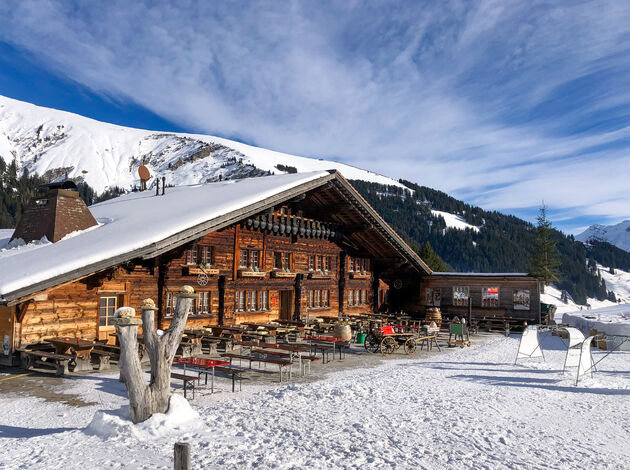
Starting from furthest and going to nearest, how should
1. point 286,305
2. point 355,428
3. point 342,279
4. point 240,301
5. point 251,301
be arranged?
1. point 342,279
2. point 286,305
3. point 251,301
4. point 240,301
5. point 355,428

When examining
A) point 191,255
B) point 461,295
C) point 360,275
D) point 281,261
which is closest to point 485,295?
point 461,295

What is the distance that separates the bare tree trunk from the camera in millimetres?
8023

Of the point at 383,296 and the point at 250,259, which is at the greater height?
the point at 250,259

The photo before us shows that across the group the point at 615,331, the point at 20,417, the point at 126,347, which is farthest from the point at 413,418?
the point at 615,331

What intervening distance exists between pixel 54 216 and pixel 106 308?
4.26m

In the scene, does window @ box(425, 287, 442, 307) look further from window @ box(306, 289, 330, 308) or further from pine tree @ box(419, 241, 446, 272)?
pine tree @ box(419, 241, 446, 272)

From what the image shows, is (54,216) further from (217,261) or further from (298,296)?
(298,296)

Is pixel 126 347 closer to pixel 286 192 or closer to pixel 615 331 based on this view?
pixel 286 192

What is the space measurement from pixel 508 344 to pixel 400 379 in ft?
34.2

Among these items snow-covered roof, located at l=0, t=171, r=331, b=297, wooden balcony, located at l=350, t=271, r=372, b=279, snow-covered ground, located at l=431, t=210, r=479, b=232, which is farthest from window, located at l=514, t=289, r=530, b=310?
snow-covered ground, located at l=431, t=210, r=479, b=232

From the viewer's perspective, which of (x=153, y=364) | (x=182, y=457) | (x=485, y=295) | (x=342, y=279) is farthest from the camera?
(x=485, y=295)

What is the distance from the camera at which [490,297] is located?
1110 inches

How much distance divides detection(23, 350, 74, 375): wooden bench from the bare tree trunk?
5385 mm

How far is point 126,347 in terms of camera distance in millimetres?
8164
